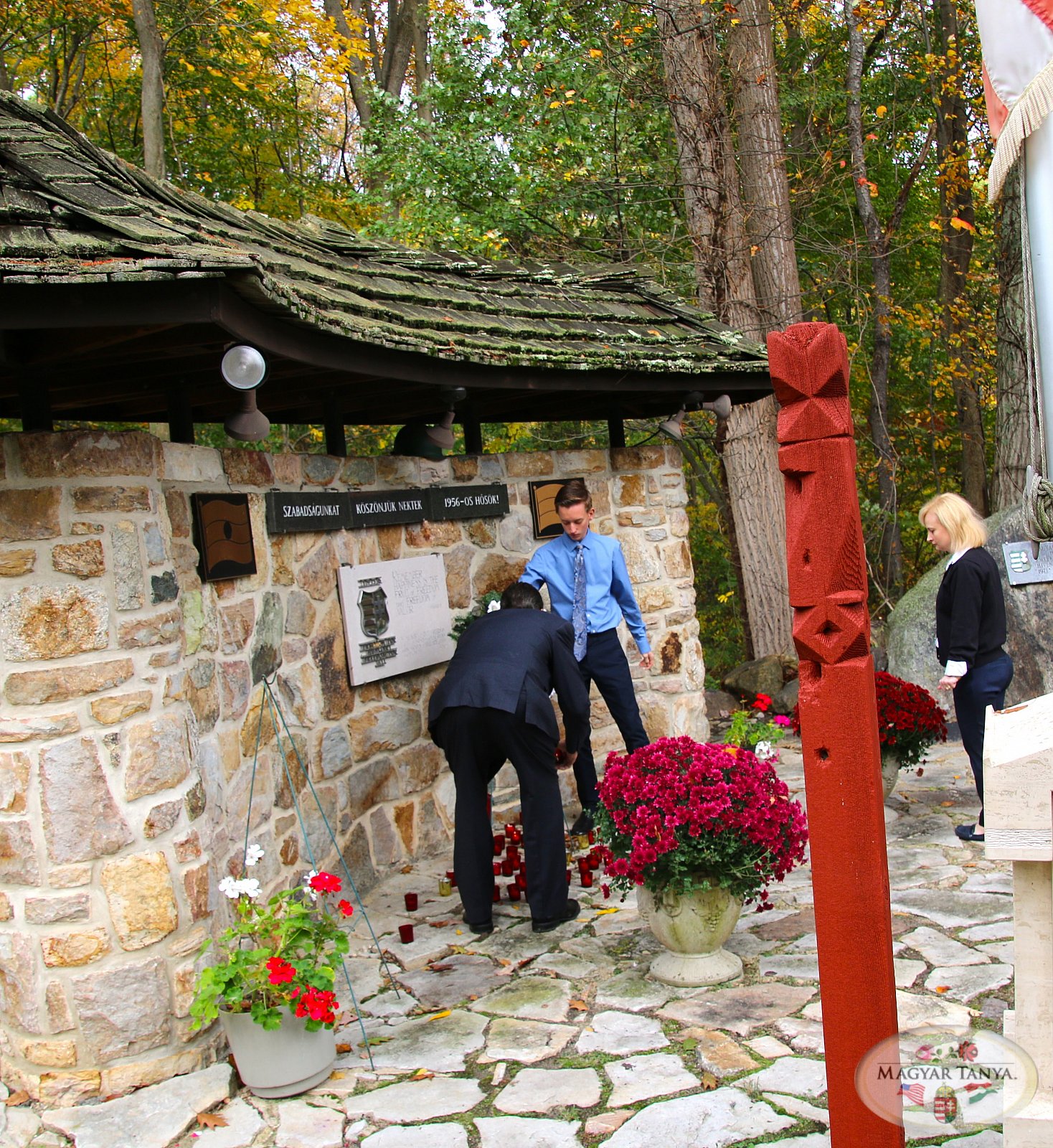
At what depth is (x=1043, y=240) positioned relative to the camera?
336cm

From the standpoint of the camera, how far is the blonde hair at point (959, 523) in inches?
213

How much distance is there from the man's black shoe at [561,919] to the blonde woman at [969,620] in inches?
81.0

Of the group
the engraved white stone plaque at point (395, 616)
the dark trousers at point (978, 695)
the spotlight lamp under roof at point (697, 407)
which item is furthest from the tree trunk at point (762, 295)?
the engraved white stone plaque at point (395, 616)

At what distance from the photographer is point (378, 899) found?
17.8 feet

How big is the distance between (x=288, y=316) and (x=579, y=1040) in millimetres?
2644

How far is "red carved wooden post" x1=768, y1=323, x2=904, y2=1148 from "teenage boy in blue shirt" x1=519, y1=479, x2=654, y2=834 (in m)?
3.25

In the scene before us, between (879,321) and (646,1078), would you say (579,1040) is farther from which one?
(879,321)

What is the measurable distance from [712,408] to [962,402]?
8.17m

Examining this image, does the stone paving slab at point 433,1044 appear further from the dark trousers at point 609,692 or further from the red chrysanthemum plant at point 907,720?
the red chrysanthemum plant at point 907,720

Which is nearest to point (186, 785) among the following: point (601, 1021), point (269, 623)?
point (269, 623)

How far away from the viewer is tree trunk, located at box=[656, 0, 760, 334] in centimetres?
966

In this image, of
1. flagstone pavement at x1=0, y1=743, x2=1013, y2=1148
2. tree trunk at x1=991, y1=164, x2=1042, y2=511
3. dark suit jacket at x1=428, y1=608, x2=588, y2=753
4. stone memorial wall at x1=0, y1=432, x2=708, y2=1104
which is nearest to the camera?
flagstone pavement at x1=0, y1=743, x2=1013, y2=1148

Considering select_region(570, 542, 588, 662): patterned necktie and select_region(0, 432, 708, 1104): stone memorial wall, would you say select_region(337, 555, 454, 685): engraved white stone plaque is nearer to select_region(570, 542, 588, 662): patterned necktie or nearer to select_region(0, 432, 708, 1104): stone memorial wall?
select_region(570, 542, 588, 662): patterned necktie

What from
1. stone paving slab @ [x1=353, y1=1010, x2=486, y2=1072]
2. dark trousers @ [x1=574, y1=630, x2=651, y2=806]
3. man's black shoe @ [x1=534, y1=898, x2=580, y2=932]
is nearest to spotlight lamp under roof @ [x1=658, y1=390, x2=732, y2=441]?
dark trousers @ [x1=574, y1=630, x2=651, y2=806]
